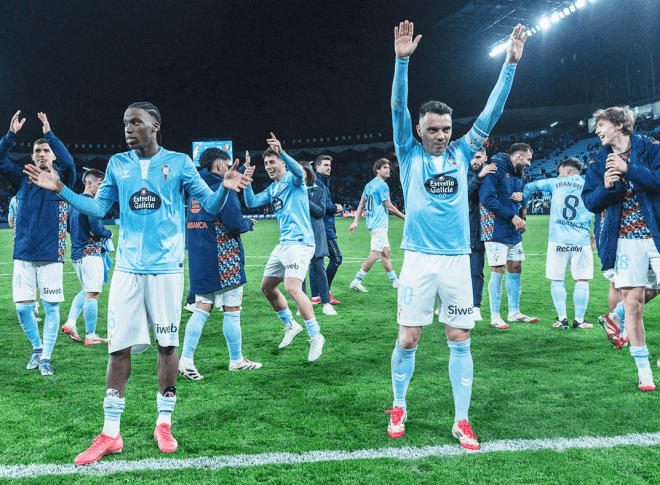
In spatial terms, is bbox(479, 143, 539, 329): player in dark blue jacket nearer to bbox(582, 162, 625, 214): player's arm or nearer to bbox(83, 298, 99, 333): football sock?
bbox(582, 162, 625, 214): player's arm

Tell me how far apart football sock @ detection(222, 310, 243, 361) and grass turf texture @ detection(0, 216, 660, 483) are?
23 cm

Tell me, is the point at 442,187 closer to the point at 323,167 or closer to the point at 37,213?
the point at 37,213

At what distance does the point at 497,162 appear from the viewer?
21.7ft

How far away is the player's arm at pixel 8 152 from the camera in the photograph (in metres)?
4.71

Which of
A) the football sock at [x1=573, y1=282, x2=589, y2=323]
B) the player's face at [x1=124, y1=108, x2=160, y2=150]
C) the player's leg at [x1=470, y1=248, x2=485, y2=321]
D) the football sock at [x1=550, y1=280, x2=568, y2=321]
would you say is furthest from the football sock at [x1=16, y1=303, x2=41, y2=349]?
the football sock at [x1=573, y1=282, x2=589, y2=323]

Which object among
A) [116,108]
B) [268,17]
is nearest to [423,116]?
[268,17]

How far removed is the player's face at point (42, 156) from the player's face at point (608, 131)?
203 inches

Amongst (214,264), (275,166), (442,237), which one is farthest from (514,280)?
(214,264)

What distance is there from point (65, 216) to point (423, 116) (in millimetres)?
4119

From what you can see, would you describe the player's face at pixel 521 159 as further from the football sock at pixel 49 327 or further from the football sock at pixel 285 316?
the football sock at pixel 49 327

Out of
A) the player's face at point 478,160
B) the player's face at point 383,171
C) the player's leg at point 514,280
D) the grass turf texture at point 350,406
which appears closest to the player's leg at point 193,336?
the grass turf texture at point 350,406

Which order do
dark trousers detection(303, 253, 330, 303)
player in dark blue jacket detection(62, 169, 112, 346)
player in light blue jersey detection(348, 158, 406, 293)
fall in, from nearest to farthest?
player in dark blue jacket detection(62, 169, 112, 346), dark trousers detection(303, 253, 330, 303), player in light blue jersey detection(348, 158, 406, 293)

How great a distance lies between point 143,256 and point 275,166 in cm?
259

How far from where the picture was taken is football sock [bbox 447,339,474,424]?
10.8 feet
